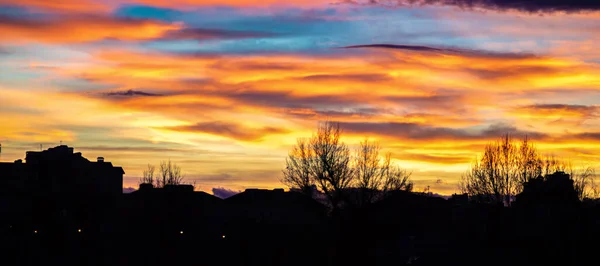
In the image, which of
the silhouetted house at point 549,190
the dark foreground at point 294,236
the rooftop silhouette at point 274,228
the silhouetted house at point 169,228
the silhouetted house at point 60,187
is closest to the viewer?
the dark foreground at point 294,236

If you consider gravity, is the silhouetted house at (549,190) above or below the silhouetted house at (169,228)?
above

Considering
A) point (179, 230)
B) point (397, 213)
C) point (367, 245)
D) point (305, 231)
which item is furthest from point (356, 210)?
point (397, 213)

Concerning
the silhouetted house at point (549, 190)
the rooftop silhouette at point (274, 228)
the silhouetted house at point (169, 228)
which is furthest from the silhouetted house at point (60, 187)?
the silhouetted house at point (549, 190)

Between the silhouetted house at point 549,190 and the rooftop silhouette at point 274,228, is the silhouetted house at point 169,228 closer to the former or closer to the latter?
the rooftop silhouette at point 274,228

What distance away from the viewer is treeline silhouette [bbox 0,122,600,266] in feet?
226

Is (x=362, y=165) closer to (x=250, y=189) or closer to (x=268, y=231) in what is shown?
(x=268, y=231)

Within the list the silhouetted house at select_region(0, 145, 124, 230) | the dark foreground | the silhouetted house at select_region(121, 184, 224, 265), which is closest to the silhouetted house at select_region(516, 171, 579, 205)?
the dark foreground

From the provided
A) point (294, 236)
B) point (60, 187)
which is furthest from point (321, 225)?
point (60, 187)

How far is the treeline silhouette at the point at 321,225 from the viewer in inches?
2714

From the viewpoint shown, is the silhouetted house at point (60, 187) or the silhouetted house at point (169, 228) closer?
the silhouetted house at point (169, 228)

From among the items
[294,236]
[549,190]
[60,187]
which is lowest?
[294,236]

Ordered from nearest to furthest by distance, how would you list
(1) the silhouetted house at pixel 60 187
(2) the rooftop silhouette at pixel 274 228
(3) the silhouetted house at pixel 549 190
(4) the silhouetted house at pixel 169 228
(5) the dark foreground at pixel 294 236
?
1. (5) the dark foreground at pixel 294 236
2. (2) the rooftop silhouette at pixel 274 228
3. (3) the silhouetted house at pixel 549 190
4. (4) the silhouetted house at pixel 169 228
5. (1) the silhouetted house at pixel 60 187

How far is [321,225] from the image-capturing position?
8288 cm

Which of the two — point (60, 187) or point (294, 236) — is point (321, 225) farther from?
point (60, 187)
